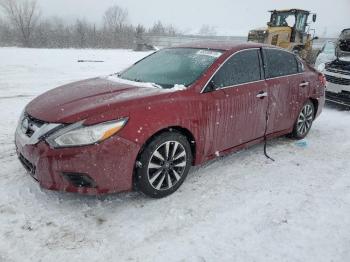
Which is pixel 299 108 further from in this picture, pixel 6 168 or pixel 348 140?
pixel 6 168

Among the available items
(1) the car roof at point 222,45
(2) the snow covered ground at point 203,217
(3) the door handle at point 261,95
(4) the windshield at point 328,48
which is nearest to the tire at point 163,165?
(2) the snow covered ground at point 203,217

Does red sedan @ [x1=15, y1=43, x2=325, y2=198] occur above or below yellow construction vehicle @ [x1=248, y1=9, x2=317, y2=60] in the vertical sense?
below

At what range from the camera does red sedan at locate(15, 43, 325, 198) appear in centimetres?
328

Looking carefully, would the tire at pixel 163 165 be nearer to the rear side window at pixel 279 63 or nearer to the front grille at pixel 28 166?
the front grille at pixel 28 166

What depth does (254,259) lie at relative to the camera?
295 cm

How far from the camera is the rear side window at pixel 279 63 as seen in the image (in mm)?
5110

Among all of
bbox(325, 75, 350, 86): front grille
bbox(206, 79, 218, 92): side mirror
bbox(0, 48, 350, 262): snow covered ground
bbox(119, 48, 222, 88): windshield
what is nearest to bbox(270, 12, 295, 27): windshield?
bbox(325, 75, 350, 86): front grille

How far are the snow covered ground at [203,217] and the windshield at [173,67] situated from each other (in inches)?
47.1

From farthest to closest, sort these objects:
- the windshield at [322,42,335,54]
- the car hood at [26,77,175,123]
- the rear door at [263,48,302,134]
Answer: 1. the windshield at [322,42,335,54]
2. the rear door at [263,48,302,134]
3. the car hood at [26,77,175,123]

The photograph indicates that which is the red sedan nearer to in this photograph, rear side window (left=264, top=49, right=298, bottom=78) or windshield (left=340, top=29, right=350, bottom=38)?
rear side window (left=264, top=49, right=298, bottom=78)

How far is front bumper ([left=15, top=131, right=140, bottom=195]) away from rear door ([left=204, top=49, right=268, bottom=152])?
1261mm

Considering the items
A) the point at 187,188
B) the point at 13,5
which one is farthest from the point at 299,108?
the point at 13,5

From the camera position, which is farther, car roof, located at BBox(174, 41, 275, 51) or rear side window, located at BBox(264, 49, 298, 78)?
rear side window, located at BBox(264, 49, 298, 78)

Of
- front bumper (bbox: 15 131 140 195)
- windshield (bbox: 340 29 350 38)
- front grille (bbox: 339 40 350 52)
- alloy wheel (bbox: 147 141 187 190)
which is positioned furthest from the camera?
windshield (bbox: 340 29 350 38)
